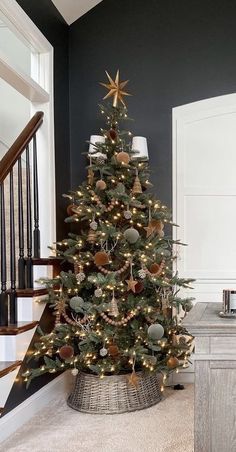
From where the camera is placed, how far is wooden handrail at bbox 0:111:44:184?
114 inches

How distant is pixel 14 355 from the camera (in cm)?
279

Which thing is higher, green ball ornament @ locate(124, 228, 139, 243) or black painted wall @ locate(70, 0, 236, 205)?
black painted wall @ locate(70, 0, 236, 205)

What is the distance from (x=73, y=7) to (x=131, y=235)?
85.4 inches

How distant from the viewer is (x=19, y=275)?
3180 millimetres

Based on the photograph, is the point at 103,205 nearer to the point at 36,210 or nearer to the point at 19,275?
the point at 36,210

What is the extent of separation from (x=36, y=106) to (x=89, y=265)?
137 cm

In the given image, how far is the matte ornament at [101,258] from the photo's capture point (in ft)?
10.3

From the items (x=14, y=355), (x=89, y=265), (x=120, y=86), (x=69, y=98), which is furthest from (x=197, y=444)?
(x=69, y=98)

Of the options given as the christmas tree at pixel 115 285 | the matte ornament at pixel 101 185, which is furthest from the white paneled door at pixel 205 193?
the matte ornament at pixel 101 185

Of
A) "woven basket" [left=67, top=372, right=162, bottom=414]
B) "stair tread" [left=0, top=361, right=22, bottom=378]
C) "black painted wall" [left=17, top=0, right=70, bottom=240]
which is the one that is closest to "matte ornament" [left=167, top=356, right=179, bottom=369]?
"woven basket" [left=67, top=372, right=162, bottom=414]

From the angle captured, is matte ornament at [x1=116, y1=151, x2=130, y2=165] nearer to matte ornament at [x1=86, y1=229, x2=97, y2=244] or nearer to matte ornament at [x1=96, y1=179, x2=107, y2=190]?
matte ornament at [x1=96, y1=179, x2=107, y2=190]

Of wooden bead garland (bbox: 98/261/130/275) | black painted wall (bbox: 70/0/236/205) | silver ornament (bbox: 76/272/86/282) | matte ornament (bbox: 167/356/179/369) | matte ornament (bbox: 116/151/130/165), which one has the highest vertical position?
black painted wall (bbox: 70/0/236/205)

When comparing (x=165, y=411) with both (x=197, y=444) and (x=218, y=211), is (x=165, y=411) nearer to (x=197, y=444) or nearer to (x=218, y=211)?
(x=197, y=444)

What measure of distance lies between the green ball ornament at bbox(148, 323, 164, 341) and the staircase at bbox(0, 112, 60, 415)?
785 mm
